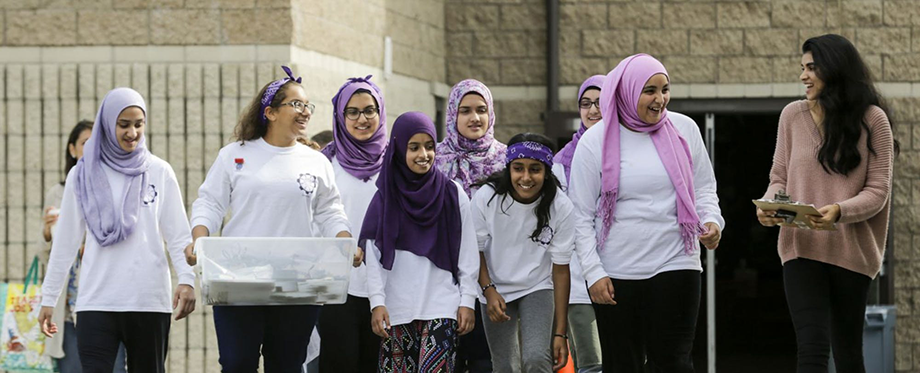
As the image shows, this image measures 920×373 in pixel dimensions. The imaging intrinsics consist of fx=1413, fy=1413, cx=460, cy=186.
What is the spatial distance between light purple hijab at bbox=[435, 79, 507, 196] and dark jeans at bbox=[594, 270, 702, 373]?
→ 1425mm

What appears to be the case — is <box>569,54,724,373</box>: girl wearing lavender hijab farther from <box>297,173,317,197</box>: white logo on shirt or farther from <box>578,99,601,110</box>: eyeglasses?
<box>578,99,601,110</box>: eyeglasses

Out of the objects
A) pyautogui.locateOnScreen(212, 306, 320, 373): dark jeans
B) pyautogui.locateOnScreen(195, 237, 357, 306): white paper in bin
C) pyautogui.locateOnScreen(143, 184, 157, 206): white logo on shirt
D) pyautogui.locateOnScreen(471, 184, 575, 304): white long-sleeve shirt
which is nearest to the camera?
pyautogui.locateOnScreen(195, 237, 357, 306): white paper in bin

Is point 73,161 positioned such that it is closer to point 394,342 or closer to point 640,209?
point 394,342

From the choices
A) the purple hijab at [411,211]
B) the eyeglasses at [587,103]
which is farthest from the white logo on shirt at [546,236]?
the eyeglasses at [587,103]

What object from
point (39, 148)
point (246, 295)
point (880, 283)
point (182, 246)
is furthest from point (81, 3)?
point (880, 283)

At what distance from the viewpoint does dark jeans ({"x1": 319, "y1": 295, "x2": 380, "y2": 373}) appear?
688 centimetres

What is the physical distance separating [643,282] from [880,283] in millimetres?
6240

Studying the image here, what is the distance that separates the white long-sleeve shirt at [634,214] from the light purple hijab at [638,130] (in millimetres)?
36

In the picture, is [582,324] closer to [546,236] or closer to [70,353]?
[546,236]

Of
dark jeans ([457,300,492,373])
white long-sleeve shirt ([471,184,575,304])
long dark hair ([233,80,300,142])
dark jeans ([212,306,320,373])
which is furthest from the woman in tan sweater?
long dark hair ([233,80,300,142])

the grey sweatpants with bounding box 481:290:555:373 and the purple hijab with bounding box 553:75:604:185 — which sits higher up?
the purple hijab with bounding box 553:75:604:185

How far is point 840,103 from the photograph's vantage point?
6500 mm

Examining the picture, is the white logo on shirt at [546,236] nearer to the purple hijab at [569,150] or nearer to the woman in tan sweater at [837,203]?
the purple hijab at [569,150]

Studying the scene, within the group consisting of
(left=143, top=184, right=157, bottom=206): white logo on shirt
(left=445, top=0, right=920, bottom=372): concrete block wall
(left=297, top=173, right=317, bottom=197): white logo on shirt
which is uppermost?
(left=445, top=0, right=920, bottom=372): concrete block wall
